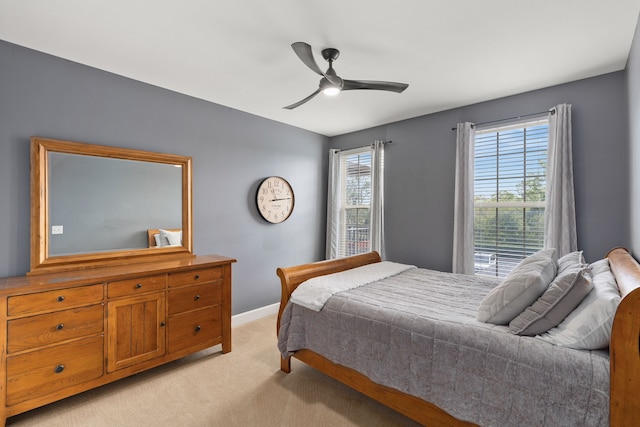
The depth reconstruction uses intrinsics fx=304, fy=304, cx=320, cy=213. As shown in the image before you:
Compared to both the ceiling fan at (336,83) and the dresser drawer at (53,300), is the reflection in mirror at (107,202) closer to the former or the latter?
the dresser drawer at (53,300)

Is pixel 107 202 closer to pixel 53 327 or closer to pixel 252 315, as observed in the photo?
pixel 53 327

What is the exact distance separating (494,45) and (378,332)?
7.33ft

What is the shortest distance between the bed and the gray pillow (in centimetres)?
7

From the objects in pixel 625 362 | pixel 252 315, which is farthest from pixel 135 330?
pixel 625 362

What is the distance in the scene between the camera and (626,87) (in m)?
2.52

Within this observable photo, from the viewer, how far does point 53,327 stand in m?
2.01

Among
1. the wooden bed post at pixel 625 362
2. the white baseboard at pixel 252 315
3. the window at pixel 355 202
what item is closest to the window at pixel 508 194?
the window at pixel 355 202

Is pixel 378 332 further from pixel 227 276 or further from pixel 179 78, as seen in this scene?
pixel 179 78

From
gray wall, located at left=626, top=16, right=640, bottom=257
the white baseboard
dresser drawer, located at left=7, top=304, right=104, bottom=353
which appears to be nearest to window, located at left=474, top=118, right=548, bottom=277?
gray wall, located at left=626, top=16, right=640, bottom=257

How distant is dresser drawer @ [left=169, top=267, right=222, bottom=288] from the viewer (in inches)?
102

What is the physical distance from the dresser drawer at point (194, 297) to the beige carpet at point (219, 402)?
0.53 m

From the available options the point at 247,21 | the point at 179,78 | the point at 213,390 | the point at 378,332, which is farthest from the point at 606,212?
the point at 179,78

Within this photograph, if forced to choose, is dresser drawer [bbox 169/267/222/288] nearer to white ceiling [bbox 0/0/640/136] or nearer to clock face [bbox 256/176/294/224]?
clock face [bbox 256/176/294/224]

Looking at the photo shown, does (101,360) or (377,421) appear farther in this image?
(101,360)
